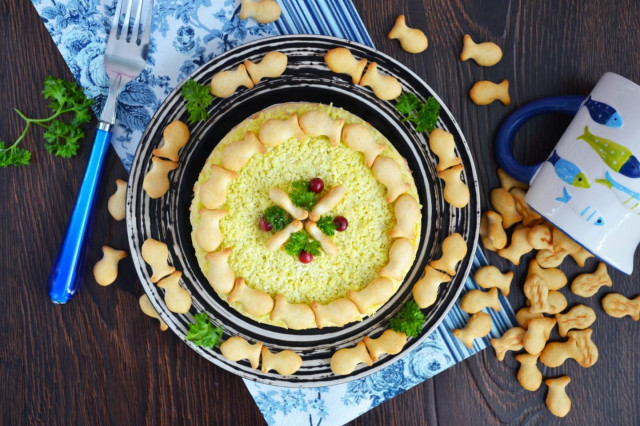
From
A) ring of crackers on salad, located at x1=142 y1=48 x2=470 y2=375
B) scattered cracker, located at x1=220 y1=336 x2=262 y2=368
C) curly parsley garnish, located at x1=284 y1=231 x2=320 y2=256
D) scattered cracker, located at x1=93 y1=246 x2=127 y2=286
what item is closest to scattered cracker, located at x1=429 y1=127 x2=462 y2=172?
ring of crackers on salad, located at x1=142 y1=48 x2=470 y2=375

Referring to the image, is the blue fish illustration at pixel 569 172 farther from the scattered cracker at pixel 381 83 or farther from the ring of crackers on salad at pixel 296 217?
the scattered cracker at pixel 381 83

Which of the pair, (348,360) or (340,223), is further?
(348,360)

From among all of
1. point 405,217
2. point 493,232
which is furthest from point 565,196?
point 405,217

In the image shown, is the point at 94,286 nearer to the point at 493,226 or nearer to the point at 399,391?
the point at 399,391

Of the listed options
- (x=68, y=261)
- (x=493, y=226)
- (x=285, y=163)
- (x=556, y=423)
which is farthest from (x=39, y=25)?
(x=556, y=423)

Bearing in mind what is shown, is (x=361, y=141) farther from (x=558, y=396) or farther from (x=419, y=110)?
(x=558, y=396)

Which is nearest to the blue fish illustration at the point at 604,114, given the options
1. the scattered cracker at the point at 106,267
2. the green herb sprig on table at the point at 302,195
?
the green herb sprig on table at the point at 302,195
